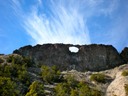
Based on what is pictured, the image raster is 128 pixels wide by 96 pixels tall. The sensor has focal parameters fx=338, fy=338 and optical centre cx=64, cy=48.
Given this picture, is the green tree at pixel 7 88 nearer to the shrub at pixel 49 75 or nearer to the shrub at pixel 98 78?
the shrub at pixel 49 75

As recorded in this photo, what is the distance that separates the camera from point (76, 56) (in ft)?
350

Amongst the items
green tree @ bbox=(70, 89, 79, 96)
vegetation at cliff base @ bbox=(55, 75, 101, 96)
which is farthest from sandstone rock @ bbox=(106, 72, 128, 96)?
green tree @ bbox=(70, 89, 79, 96)

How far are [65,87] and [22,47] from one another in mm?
45584

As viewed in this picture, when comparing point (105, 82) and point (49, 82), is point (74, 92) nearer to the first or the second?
point (49, 82)

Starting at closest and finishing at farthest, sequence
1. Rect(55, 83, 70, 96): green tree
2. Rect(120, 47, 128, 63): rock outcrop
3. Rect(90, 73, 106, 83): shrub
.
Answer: Rect(55, 83, 70, 96): green tree, Rect(90, 73, 106, 83): shrub, Rect(120, 47, 128, 63): rock outcrop

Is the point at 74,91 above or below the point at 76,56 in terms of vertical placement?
below

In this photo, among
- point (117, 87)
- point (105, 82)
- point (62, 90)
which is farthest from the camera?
point (105, 82)

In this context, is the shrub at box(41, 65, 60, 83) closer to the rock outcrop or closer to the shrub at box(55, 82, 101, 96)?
the shrub at box(55, 82, 101, 96)

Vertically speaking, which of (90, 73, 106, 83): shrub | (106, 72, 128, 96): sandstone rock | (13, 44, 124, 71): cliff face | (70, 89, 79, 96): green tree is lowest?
(70, 89, 79, 96): green tree

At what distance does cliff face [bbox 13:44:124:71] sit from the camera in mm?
104812

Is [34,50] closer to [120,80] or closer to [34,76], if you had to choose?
[34,76]

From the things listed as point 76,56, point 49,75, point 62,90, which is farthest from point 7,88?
point 76,56

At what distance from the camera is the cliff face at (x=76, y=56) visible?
10481 cm

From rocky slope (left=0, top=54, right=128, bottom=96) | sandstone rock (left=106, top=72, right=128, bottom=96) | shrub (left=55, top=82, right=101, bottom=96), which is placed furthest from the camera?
rocky slope (left=0, top=54, right=128, bottom=96)
